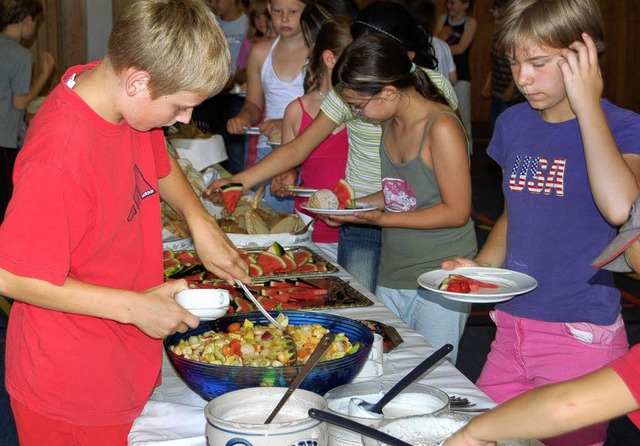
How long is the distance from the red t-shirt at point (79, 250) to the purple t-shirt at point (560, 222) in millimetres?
946

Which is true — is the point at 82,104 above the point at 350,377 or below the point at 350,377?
above

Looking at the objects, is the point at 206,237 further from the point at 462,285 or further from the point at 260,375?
the point at 462,285

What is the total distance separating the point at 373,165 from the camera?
3.33m

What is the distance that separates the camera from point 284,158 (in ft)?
11.4

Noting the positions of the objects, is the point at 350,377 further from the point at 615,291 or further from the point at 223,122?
the point at 223,122

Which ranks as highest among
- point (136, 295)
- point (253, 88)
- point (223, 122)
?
point (136, 295)

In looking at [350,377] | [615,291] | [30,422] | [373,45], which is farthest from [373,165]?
[30,422]

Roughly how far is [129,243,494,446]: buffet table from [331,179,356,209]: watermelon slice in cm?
84

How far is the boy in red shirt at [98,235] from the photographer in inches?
60.2

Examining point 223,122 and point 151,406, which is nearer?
point 151,406

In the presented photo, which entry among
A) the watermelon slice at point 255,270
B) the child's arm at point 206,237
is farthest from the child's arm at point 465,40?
the child's arm at point 206,237

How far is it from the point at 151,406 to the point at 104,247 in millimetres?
349

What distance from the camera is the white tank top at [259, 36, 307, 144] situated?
4613 mm

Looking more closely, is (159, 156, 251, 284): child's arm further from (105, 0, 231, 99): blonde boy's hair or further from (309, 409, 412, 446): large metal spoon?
(309, 409, 412, 446): large metal spoon
